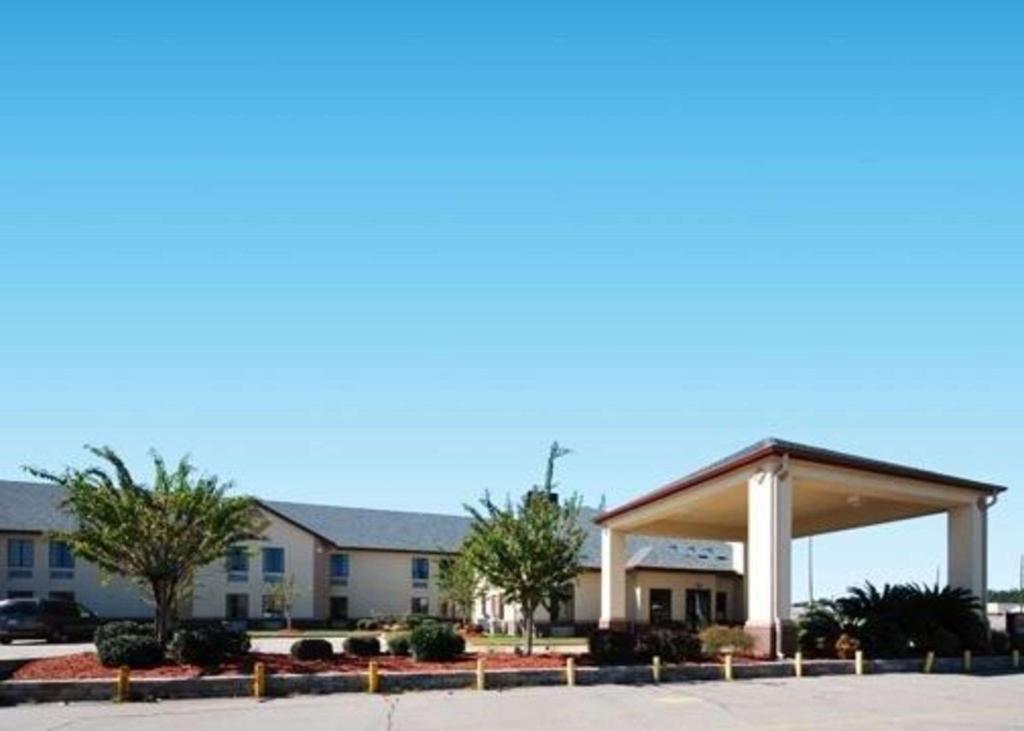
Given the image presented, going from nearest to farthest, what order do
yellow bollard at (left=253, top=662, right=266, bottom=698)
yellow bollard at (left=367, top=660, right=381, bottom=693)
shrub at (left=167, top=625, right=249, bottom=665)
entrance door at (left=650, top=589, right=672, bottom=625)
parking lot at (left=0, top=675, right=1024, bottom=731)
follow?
parking lot at (left=0, top=675, right=1024, bottom=731), yellow bollard at (left=253, top=662, right=266, bottom=698), yellow bollard at (left=367, top=660, right=381, bottom=693), shrub at (left=167, top=625, right=249, bottom=665), entrance door at (left=650, top=589, right=672, bottom=625)

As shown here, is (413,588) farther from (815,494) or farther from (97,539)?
(97,539)

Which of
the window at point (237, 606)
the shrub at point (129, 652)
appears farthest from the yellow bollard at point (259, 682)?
the window at point (237, 606)

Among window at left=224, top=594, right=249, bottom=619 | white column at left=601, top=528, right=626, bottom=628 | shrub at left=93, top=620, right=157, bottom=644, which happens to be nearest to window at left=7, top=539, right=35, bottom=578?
window at left=224, top=594, right=249, bottom=619

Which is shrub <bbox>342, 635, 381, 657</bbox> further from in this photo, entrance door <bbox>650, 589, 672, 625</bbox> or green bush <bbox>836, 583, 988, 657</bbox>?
entrance door <bbox>650, 589, 672, 625</bbox>

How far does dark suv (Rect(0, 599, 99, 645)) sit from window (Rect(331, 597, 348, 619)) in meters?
19.4

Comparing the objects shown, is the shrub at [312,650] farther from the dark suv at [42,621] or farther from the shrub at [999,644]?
the shrub at [999,644]

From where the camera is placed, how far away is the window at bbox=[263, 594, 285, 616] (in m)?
58.6

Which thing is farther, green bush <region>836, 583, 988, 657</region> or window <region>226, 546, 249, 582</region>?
window <region>226, 546, 249, 582</region>

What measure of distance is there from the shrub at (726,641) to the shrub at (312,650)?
896cm

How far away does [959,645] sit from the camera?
1204 inches

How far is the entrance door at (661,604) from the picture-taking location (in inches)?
2101

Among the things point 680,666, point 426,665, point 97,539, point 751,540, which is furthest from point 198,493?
point 751,540

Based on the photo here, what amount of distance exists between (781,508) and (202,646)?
1396 centimetres

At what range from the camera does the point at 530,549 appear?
27141 millimetres
